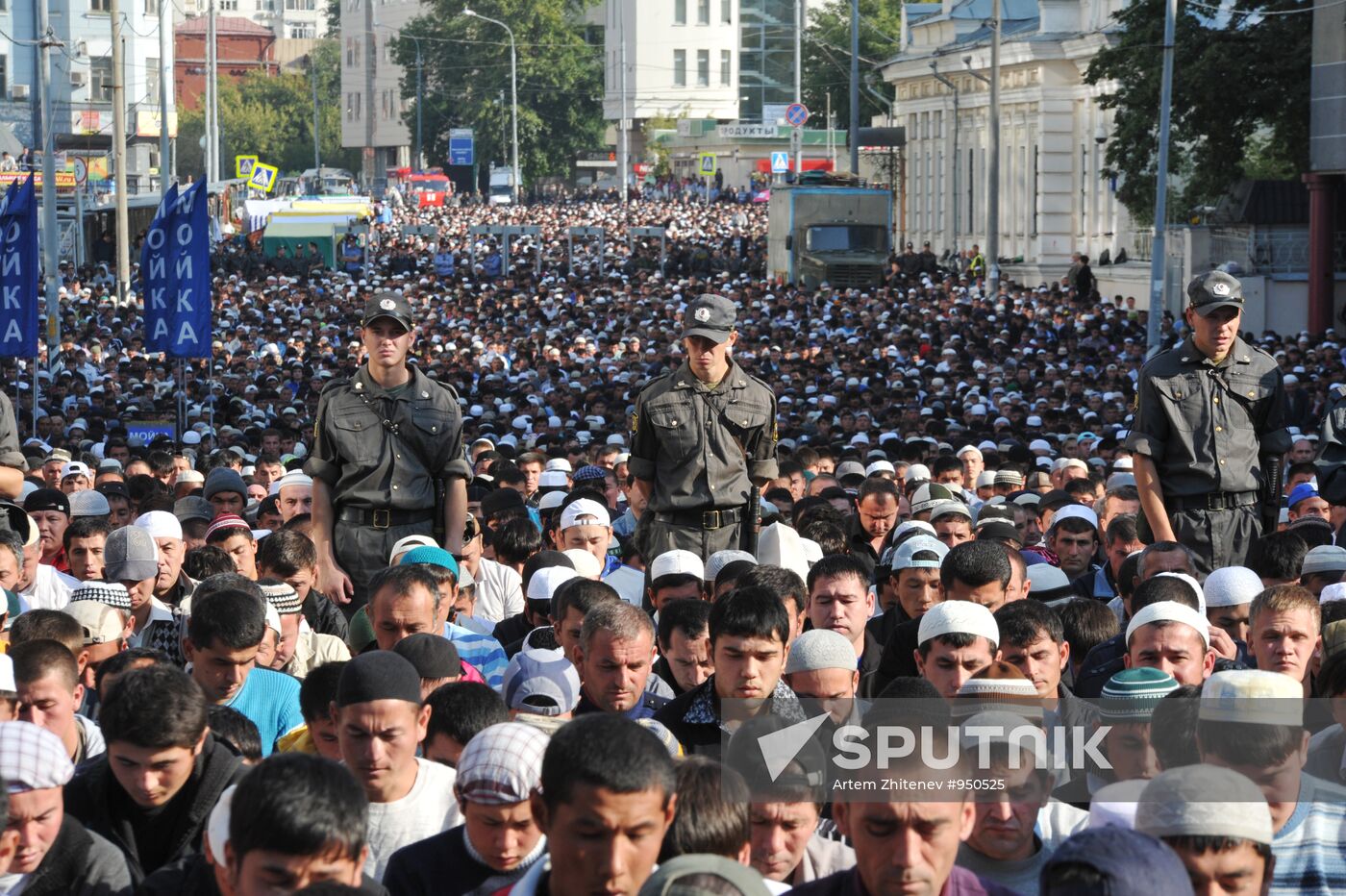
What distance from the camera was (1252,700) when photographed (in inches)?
251

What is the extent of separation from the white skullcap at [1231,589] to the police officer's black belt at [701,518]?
90.8 inches

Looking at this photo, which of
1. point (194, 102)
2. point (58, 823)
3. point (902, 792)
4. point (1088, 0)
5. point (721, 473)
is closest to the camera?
point (902, 792)

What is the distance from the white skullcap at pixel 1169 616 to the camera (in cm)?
783

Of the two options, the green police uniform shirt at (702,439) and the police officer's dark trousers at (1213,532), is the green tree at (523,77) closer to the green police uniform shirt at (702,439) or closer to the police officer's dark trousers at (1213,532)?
the green police uniform shirt at (702,439)

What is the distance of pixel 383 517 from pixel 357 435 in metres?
0.40

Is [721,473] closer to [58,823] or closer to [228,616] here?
[228,616]

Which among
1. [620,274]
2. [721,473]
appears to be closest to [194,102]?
[620,274]

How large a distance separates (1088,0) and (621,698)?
52814 mm

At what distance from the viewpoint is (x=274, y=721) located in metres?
8.06

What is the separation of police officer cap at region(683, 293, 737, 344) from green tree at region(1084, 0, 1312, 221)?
3117cm

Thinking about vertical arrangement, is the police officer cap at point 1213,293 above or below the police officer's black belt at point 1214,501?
above

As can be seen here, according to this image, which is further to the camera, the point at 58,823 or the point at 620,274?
the point at 620,274

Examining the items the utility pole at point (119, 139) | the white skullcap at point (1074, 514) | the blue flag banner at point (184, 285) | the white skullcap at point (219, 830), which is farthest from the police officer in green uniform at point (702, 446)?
the utility pole at point (119, 139)

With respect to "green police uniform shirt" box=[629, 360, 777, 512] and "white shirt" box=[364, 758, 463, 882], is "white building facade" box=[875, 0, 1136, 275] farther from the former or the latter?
"white shirt" box=[364, 758, 463, 882]
